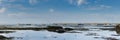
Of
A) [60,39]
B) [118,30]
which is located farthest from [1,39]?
[118,30]

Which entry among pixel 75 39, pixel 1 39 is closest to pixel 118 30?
pixel 75 39

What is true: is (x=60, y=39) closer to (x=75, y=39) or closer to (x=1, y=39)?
(x=75, y=39)

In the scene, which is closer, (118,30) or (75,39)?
(75,39)

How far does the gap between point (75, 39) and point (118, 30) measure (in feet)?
48.2

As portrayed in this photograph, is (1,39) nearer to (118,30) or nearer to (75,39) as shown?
(75,39)

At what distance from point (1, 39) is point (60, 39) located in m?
9.75

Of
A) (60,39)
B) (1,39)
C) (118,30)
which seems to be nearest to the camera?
(1,39)

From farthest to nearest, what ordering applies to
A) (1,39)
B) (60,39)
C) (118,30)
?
1. (118,30)
2. (60,39)
3. (1,39)

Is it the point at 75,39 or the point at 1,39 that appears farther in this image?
the point at 75,39

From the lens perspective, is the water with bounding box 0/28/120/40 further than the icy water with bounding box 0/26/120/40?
Yes

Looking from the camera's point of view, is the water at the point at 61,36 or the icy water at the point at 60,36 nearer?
the icy water at the point at 60,36

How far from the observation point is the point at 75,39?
148 ft

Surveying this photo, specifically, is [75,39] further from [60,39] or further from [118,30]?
[118,30]

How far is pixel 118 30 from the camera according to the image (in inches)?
2211
